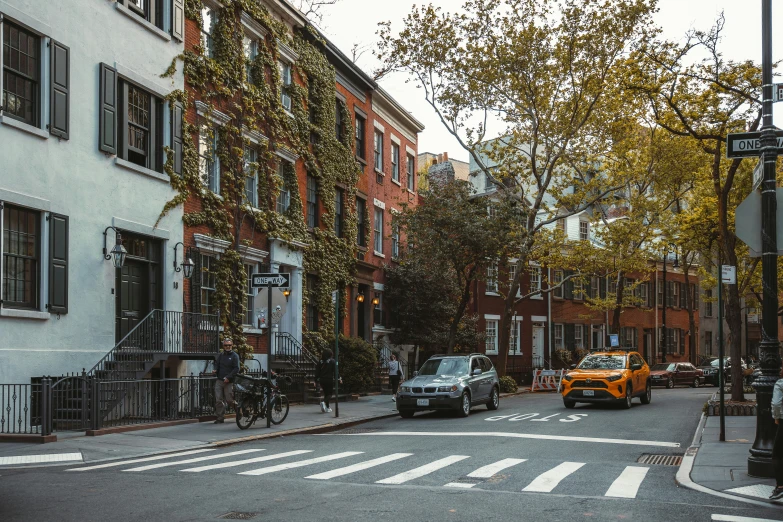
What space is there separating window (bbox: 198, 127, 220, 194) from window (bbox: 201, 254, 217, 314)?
6.67 feet

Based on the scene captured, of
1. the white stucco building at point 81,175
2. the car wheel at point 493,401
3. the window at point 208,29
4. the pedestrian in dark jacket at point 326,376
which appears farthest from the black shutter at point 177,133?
the car wheel at point 493,401

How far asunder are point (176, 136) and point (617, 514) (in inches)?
642

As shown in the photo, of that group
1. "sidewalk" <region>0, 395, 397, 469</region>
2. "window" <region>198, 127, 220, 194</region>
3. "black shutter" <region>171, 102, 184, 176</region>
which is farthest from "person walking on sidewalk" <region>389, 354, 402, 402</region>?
"black shutter" <region>171, 102, 184, 176</region>

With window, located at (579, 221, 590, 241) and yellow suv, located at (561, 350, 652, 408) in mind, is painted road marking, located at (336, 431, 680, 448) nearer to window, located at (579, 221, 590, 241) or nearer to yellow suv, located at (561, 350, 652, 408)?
yellow suv, located at (561, 350, 652, 408)

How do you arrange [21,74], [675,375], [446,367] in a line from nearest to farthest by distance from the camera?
[21,74] < [446,367] < [675,375]

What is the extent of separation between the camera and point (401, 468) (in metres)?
11.5

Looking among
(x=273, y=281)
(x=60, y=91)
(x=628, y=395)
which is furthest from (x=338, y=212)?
(x=60, y=91)

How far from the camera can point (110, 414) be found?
17.4m

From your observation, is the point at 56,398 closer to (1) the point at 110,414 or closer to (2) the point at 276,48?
(1) the point at 110,414

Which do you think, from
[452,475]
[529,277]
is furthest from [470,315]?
[452,475]

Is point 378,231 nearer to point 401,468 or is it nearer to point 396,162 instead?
point 396,162

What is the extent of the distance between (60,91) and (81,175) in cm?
185

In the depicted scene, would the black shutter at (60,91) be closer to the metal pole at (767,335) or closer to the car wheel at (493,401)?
the car wheel at (493,401)

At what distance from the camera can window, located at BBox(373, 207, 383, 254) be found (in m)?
35.5
